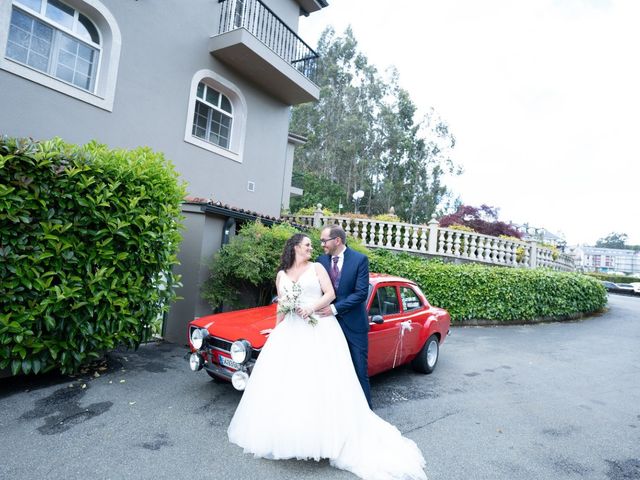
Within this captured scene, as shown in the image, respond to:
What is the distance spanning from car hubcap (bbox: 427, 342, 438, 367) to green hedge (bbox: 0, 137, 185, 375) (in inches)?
166

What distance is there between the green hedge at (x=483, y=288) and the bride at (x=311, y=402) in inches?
273

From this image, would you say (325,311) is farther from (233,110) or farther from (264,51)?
(233,110)

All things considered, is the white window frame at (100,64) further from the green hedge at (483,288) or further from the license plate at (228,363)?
the green hedge at (483,288)

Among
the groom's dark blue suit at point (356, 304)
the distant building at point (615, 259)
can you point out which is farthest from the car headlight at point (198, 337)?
the distant building at point (615, 259)

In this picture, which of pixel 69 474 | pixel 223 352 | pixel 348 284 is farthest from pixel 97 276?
pixel 348 284

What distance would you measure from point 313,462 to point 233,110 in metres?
9.72

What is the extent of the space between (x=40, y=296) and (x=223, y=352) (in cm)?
215

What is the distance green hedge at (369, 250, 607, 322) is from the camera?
990 cm

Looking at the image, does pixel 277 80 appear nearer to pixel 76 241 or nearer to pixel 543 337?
pixel 76 241

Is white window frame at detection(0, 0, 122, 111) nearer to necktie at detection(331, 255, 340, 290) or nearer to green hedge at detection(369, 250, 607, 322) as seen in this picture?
necktie at detection(331, 255, 340, 290)

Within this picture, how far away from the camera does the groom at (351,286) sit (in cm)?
351

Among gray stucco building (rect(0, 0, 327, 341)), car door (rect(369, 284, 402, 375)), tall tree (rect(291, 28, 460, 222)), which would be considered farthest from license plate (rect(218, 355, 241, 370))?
tall tree (rect(291, 28, 460, 222))

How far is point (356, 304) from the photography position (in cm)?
343

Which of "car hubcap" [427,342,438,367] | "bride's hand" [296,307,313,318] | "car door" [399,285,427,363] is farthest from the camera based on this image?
"car hubcap" [427,342,438,367]
